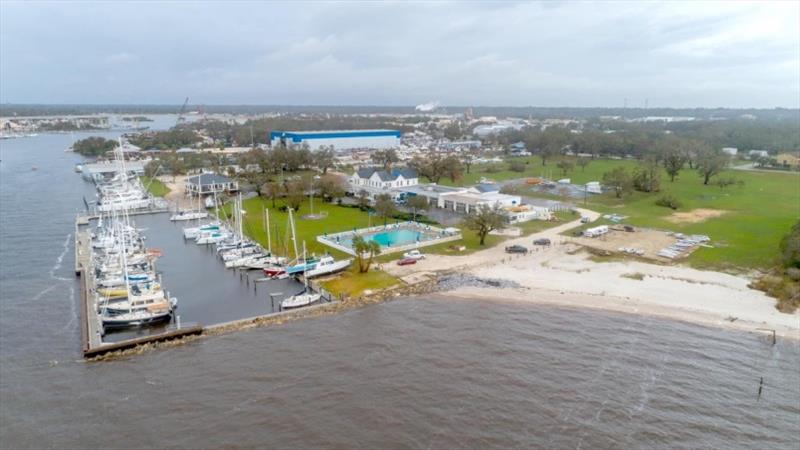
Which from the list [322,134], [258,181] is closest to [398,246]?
[258,181]

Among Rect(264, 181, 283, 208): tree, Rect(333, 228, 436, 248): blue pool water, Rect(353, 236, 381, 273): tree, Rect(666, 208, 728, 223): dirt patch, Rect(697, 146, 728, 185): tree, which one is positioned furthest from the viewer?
Rect(697, 146, 728, 185): tree

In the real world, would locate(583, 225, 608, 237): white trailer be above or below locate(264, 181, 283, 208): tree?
below

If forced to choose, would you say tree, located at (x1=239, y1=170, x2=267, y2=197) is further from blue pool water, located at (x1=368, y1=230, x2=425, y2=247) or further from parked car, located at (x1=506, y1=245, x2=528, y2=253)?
parked car, located at (x1=506, y1=245, x2=528, y2=253)

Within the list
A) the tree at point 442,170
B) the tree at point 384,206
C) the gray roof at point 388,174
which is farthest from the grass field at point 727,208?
the tree at point 384,206

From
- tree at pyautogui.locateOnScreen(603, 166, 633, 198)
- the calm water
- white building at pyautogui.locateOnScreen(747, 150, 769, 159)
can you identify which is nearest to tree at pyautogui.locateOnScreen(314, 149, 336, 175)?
tree at pyautogui.locateOnScreen(603, 166, 633, 198)

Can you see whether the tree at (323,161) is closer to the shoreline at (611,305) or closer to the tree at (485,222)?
the tree at (485,222)

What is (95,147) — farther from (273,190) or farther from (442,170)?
(442,170)

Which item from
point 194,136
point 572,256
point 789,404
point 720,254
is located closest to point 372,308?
point 572,256
